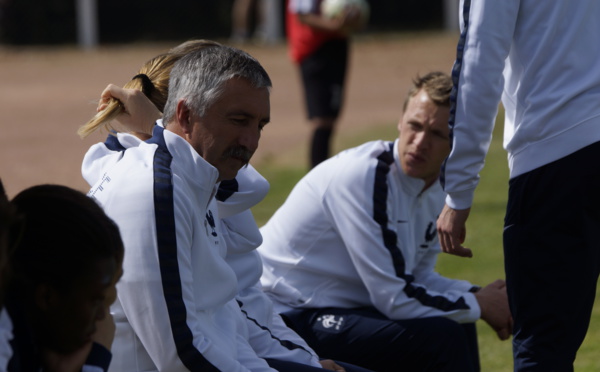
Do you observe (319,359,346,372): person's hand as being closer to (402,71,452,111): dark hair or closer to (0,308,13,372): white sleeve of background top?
(402,71,452,111): dark hair

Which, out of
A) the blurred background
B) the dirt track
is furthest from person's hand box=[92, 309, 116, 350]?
the blurred background

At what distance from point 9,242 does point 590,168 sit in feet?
5.89

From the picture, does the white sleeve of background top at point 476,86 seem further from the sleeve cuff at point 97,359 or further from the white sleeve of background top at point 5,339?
the white sleeve of background top at point 5,339

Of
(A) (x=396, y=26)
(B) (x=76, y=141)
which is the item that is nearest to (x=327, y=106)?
(B) (x=76, y=141)

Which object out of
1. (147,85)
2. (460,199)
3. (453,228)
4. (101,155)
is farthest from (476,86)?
(101,155)

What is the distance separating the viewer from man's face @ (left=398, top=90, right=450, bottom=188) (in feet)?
13.5

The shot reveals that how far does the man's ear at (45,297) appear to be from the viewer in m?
2.38

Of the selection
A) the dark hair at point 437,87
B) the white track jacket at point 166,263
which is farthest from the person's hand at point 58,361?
the dark hair at point 437,87

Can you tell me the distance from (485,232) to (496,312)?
147 inches

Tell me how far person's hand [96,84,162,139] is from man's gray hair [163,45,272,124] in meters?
0.33

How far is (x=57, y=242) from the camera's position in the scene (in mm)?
2381

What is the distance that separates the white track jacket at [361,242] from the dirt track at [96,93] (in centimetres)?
445

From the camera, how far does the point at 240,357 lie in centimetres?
314

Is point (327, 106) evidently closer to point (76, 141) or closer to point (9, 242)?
point (76, 141)
